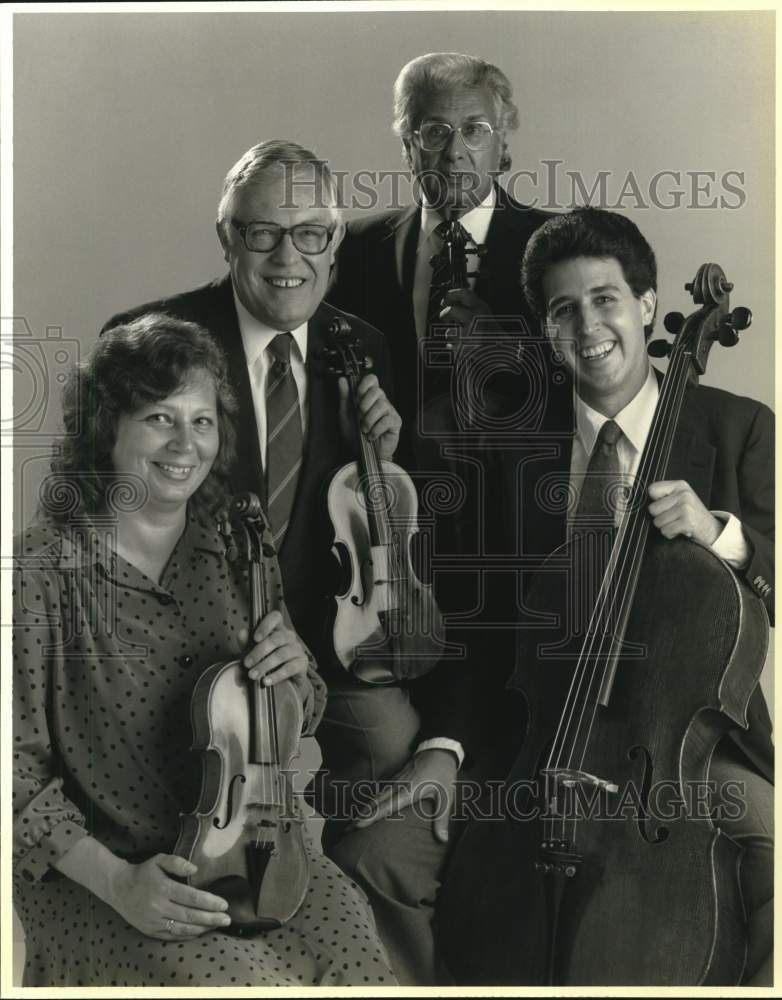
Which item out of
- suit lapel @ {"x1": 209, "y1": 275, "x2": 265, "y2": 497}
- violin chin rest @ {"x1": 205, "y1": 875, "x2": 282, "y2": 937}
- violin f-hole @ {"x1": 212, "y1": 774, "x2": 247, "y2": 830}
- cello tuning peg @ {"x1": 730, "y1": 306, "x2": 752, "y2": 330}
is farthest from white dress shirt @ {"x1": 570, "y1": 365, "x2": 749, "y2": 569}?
violin chin rest @ {"x1": 205, "y1": 875, "x2": 282, "y2": 937}

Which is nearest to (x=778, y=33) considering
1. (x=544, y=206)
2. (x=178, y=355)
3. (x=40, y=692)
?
(x=544, y=206)

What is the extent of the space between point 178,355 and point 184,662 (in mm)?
734

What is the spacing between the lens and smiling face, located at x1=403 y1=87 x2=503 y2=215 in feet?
9.78

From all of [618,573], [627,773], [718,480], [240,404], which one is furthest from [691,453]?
[240,404]

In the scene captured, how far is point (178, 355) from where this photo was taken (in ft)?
9.54

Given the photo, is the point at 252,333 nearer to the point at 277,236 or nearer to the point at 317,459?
the point at 277,236

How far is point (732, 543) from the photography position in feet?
9.71

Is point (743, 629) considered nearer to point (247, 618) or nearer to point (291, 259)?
point (247, 618)

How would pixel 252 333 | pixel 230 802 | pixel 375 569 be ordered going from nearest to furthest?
1. pixel 230 802
2. pixel 375 569
3. pixel 252 333

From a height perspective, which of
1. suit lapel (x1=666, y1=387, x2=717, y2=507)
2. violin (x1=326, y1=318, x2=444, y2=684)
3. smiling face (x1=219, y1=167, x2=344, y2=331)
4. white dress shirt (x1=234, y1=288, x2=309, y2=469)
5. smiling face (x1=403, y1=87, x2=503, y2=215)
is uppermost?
smiling face (x1=403, y1=87, x2=503, y2=215)

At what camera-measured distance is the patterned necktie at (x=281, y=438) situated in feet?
9.67

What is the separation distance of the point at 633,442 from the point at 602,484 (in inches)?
5.1

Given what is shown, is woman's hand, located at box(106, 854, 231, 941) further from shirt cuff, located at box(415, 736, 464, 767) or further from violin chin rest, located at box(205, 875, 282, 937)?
shirt cuff, located at box(415, 736, 464, 767)

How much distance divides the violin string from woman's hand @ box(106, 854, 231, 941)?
0.88m
